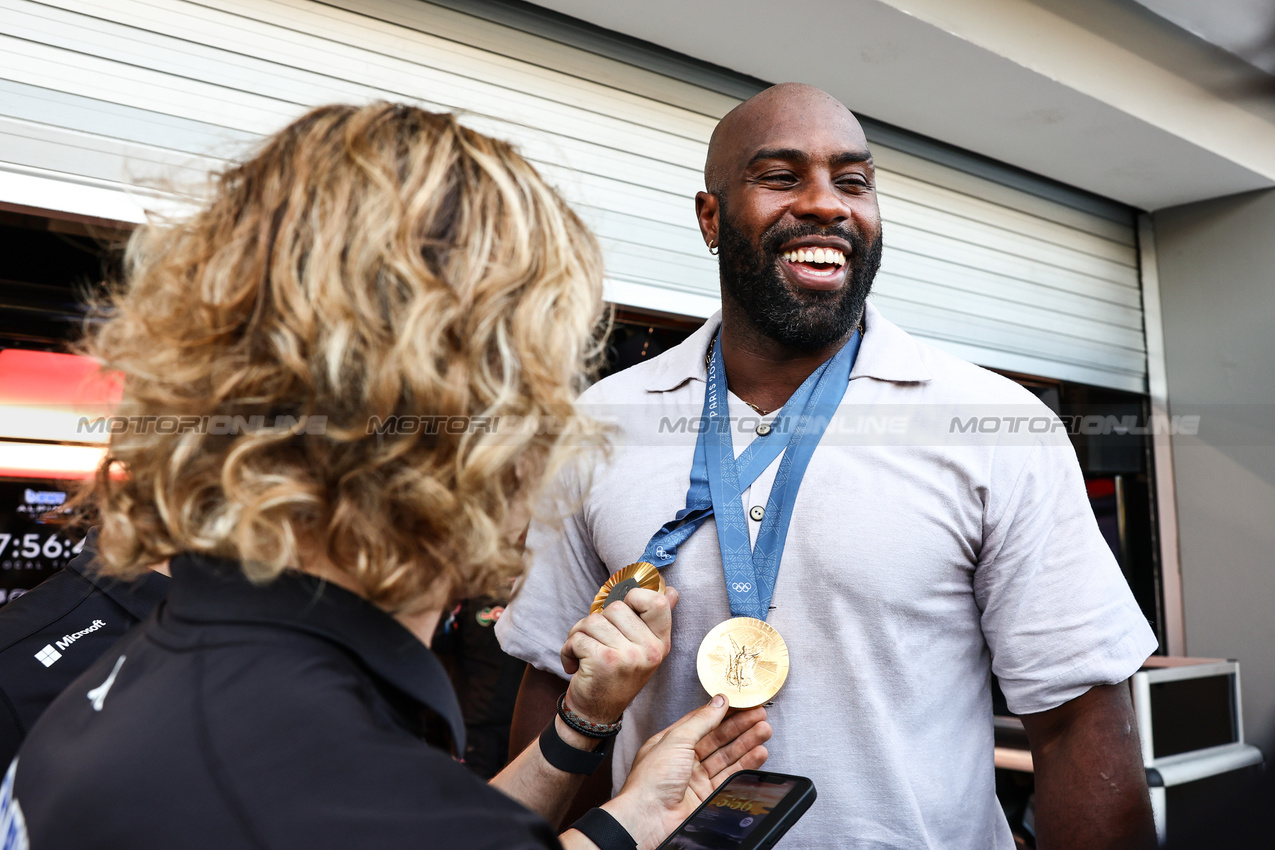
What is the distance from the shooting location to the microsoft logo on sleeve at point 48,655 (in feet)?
5.80

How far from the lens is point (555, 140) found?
3.79m

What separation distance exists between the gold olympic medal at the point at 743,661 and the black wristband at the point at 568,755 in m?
0.23

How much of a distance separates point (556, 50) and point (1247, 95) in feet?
13.2

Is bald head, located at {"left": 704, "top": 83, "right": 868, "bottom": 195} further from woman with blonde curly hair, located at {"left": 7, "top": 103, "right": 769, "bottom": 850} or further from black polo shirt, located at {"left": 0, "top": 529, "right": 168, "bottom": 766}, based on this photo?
black polo shirt, located at {"left": 0, "top": 529, "right": 168, "bottom": 766}

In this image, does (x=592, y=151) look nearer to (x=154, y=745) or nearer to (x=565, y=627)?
(x=565, y=627)

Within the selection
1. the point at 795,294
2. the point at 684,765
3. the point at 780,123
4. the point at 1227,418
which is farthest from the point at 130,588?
the point at 1227,418

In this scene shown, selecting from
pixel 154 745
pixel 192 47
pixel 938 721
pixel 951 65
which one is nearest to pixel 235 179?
pixel 154 745

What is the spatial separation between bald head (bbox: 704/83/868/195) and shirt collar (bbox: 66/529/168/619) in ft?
5.07

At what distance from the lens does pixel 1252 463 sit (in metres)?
5.57

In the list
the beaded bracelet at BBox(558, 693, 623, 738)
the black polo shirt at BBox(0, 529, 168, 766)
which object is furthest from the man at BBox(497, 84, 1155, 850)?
the black polo shirt at BBox(0, 529, 168, 766)

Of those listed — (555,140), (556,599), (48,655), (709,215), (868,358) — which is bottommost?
(48,655)

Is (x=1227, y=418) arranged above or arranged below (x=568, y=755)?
above

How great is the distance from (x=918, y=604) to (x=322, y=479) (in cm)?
113

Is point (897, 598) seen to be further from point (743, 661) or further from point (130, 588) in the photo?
point (130, 588)
